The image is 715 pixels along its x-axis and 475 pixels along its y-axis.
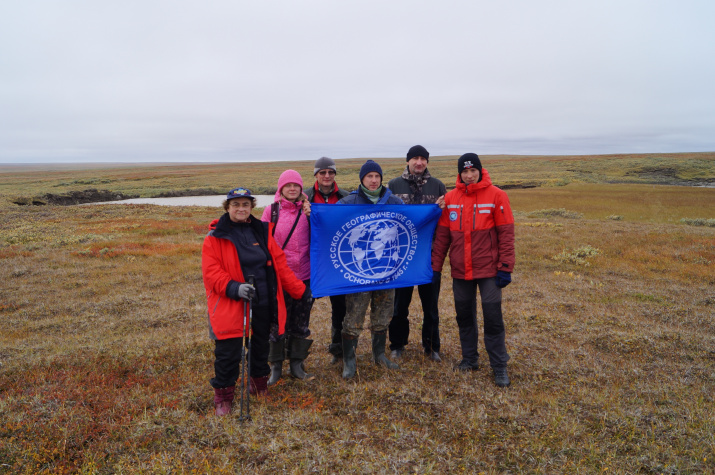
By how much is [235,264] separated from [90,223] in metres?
27.1

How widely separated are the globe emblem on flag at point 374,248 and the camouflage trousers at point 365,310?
0.96ft

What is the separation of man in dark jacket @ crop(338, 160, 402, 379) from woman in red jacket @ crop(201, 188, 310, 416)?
3.67 feet

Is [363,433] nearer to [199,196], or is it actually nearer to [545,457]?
[545,457]

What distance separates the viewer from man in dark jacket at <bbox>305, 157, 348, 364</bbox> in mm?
5453

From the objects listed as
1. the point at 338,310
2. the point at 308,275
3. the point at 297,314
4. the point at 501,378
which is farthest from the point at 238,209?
the point at 501,378

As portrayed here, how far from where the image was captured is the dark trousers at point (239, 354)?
15.1 ft

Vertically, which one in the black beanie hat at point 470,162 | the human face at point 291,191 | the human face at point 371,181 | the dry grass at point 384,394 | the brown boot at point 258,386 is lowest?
the dry grass at point 384,394

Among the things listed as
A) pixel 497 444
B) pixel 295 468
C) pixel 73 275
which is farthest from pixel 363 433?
pixel 73 275

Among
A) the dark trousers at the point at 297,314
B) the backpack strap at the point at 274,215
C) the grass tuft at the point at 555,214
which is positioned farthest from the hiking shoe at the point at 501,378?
the grass tuft at the point at 555,214

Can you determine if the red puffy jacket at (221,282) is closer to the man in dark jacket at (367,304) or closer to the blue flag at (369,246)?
the blue flag at (369,246)

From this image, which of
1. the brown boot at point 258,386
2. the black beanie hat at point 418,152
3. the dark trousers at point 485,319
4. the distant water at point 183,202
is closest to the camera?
the brown boot at point 258,386

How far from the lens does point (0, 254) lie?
50.5 ft

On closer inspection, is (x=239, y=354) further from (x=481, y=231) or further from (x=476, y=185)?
(x=476, y=185)

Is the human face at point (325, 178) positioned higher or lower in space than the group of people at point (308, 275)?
higher
